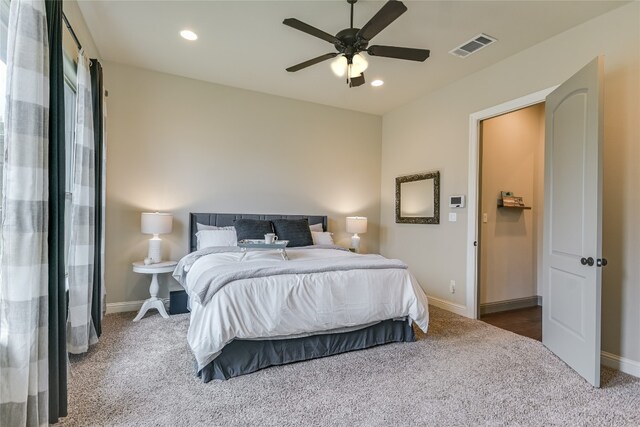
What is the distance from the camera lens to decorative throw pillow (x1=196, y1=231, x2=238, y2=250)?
12.6ft

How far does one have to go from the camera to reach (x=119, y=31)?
3.14 meters

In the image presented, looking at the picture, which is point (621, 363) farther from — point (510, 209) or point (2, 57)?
point (2, 57)

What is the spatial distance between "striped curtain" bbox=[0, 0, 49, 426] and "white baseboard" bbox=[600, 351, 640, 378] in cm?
387

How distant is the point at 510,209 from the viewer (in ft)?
14.3

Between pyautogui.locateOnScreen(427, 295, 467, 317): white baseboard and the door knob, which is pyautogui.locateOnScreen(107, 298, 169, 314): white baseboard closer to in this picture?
pyautogui.locateOnScreen(427, 295, 467, 317): white baseboard

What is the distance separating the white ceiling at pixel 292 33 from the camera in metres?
2.70

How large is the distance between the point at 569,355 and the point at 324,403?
204 cm

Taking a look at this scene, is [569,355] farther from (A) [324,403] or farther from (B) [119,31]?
(B) [119,31]

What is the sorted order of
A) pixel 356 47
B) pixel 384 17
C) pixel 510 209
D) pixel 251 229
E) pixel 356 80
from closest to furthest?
pixel 384 17
pixel 356 47
pixel 356 80
pixel 251 229
pixel 510 209

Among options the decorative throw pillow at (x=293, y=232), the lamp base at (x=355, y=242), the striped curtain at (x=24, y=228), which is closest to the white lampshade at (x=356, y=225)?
the lamp base at (x=355, y=242)

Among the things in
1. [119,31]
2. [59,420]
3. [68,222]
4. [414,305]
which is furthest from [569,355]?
[119,31]

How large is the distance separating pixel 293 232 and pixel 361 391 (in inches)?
92.6

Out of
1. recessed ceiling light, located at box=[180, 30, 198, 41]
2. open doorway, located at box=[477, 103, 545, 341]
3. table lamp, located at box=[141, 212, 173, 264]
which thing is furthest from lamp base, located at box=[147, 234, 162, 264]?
open doorway, located at box=[477, 103, 545, 341]

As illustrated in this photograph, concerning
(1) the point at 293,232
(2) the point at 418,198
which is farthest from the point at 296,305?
(2) the point at 418,198
